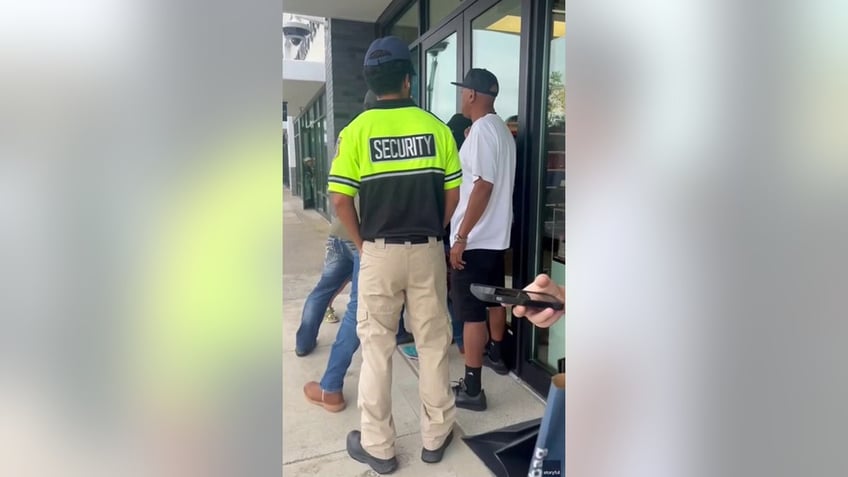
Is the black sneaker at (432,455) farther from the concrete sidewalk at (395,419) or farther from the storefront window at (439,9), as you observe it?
the storefront window at (439,9)

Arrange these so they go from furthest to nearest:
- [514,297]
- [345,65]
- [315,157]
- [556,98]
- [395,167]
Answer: [315,157] → [345,65] → [556,98] → [395,167] → [514,297]

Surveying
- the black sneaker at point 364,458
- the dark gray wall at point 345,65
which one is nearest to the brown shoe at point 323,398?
the black sneaker at point 364,458

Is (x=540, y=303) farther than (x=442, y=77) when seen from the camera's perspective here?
No

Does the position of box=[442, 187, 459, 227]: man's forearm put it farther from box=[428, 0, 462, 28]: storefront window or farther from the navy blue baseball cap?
box=[428, 0, 462, 28]: storefront window

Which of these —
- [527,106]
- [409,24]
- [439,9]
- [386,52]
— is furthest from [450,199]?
[409,24]

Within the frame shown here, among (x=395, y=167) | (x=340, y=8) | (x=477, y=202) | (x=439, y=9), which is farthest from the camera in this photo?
(x=340, y=8)

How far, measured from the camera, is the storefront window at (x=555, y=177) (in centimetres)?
321

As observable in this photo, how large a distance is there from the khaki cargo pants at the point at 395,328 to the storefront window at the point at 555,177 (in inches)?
32.9

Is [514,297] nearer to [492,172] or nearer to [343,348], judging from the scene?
[492,172]

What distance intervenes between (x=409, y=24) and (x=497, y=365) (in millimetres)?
3796

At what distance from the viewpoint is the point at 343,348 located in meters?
3.23

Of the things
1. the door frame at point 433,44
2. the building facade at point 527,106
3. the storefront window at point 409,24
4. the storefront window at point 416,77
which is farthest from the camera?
the storefront window at point 409,24
